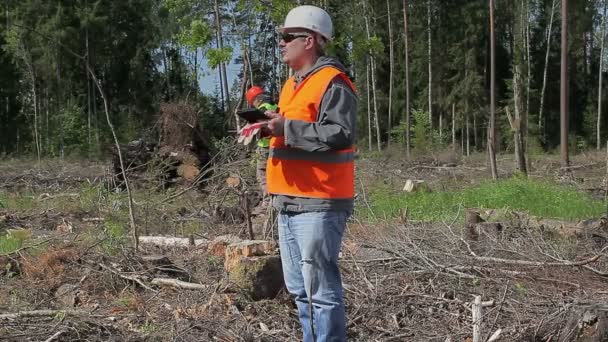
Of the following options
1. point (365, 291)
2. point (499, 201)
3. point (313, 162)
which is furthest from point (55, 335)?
point (499, 201)

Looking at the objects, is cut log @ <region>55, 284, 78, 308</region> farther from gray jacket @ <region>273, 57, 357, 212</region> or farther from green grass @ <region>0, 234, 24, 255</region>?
gray jacket @ <region>273, 57, 357, 212</region>

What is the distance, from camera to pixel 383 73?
134ft

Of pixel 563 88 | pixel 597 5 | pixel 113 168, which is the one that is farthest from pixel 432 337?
pixel 597 5

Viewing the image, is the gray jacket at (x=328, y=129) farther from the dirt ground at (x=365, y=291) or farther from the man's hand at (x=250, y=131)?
the dirt ground at (x=365, y=291)

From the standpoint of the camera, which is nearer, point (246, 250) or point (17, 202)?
point (246, 250)

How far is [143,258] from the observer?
20.7 ft

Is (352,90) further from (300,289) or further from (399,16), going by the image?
(399,16)

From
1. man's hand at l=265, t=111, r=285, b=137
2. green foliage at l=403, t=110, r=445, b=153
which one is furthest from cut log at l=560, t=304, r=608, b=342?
green foliage at l=403, t=110, r=445, b=153

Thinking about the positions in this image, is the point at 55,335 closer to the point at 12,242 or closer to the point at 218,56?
the point at 12,242

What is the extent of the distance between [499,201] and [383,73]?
29787 mm

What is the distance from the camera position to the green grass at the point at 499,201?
1055 centimetres

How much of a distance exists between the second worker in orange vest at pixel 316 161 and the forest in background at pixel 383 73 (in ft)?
96.0

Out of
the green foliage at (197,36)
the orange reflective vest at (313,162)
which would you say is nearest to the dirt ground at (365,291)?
the orange reflective vest at (313,162)

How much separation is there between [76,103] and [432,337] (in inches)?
1362
